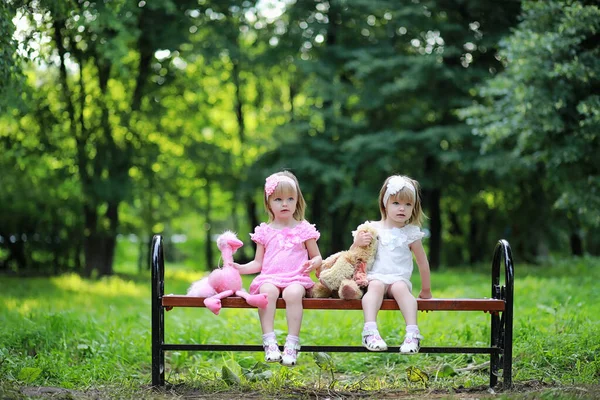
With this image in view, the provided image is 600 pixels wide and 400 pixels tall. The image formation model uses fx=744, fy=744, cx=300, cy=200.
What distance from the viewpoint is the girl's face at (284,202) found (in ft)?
17.0

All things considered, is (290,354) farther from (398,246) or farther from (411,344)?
(398,246)

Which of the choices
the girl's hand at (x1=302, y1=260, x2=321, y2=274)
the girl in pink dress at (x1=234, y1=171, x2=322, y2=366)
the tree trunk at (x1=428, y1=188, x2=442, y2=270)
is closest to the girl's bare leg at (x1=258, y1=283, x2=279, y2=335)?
the girl in pink dress at (x1=234, y1=171, x2=322, y2=366)

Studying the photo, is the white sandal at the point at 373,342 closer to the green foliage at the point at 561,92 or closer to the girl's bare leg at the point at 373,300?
the girl's bare leg at the point at 373,300

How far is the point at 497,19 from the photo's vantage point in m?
16.8

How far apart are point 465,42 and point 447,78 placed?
0.93 m

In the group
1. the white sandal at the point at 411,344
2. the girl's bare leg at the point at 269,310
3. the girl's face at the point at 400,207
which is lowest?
the white sandal at the point at 411,344

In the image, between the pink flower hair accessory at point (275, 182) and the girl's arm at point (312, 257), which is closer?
the girl's arm at point (312, 257)

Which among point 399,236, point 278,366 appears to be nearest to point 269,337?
point 399,236

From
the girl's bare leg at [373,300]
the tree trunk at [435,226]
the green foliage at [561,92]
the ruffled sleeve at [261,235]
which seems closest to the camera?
the girl's bare leg at [373,300]

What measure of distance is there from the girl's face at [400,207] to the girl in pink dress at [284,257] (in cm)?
55

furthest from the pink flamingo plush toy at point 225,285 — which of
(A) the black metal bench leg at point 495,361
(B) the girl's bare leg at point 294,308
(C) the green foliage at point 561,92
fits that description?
(C) the green foliage at point 561,92

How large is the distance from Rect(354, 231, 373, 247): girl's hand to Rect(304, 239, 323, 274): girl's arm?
0.27 m

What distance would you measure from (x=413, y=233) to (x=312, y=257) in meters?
0.72

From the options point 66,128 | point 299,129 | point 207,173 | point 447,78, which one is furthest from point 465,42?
point 66,128
